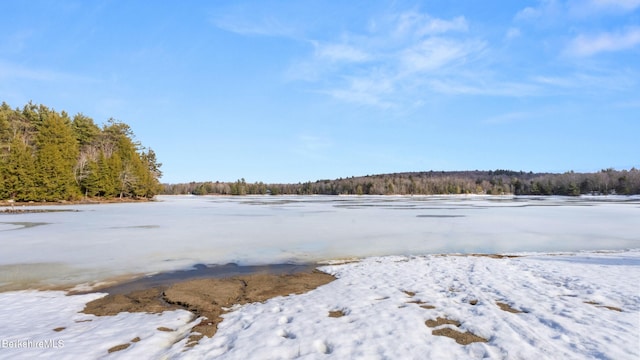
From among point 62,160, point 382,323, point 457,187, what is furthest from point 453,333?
point 457,187

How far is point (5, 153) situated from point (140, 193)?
22.1 m

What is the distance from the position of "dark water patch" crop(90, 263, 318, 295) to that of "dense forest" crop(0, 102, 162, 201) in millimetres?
44002

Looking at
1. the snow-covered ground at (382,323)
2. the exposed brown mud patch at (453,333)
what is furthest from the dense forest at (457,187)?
the exposed brown mud patch at (453,333)

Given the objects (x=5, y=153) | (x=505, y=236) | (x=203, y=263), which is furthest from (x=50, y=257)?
(x=5, y=153)

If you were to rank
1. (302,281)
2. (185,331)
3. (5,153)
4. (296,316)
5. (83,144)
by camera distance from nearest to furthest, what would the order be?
1. (185,331)
2. (296,316)
3. (302,281)
4. (5,153)
5. (83,144)

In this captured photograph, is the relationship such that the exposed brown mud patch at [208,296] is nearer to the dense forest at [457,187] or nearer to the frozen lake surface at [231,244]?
the frozen lake surface at [231,244]

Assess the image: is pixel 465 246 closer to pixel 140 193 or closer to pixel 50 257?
pixel 50 257

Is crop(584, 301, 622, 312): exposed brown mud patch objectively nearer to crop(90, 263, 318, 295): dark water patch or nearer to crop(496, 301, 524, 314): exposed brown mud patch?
crop(496, 301, 524, 314): exposed brown mud patch

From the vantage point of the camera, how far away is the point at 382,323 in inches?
223

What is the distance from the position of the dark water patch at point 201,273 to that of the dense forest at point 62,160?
44.0m

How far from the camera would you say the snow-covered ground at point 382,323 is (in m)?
4.71

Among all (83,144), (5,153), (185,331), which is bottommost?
(185,331)

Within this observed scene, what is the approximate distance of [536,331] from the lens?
203 inches

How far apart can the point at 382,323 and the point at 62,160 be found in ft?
175
